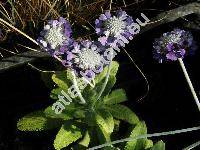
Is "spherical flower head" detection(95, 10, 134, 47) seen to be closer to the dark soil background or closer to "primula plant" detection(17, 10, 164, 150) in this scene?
"primula plant" detection(17, 10, 164, 150)

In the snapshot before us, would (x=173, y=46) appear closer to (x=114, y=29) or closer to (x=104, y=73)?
(x=114, y=29)

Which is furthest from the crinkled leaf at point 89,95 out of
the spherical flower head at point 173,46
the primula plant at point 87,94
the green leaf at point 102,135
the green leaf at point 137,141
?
the spherical flower head at point 173,46

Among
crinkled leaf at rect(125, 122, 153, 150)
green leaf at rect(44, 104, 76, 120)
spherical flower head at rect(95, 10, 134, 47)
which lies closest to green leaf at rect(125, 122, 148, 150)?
crinkled leaf at rect(125, 122, 153, 150)

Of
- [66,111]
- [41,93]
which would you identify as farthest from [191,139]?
[41,93]

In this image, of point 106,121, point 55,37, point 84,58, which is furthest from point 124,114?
point 55,37

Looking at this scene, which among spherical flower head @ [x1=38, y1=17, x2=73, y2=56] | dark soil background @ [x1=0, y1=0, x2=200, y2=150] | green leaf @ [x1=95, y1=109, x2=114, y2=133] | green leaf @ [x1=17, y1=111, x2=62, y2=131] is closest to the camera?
spherical flower head @ [x1=38, y1=17, x2=73, y2=56]

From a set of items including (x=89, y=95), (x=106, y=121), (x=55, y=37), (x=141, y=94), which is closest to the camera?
(x=55, y=37)
